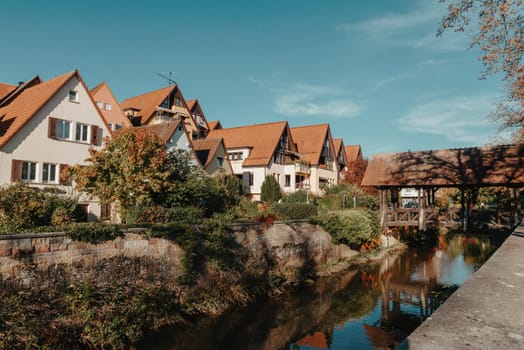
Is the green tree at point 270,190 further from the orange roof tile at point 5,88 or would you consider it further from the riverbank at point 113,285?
the orange roof tile at point 5,88

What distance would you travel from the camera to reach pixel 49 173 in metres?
20.3

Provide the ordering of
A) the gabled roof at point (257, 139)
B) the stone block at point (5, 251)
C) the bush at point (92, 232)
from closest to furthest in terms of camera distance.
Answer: the stone block at point (5, 251) → the bush at point (92, 232) → the gabled roof at point (257, 139)

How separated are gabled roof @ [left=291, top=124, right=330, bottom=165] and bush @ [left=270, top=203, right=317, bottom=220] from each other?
19.7 meters

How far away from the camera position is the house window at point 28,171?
19.1 metres

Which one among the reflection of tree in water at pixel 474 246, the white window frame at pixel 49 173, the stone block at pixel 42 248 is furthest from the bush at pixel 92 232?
the reflection of tree in water at pixel 474 246

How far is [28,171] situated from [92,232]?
37.4 feet

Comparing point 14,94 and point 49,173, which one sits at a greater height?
point 14,94

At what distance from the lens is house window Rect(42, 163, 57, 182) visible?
A: 20.0 m

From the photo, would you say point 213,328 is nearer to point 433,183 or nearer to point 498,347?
point 498,347

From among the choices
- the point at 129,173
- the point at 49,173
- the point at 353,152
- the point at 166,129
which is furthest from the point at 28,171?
the point at 353,152

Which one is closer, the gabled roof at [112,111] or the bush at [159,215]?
the bush at [159,215]

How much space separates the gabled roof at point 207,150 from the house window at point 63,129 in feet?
34.8

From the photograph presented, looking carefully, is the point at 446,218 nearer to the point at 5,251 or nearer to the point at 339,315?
the point at 339,315

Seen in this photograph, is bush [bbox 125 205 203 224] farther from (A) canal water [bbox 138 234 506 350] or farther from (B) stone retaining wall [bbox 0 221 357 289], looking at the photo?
(A) canal water [bbox 138 234 506 350]
